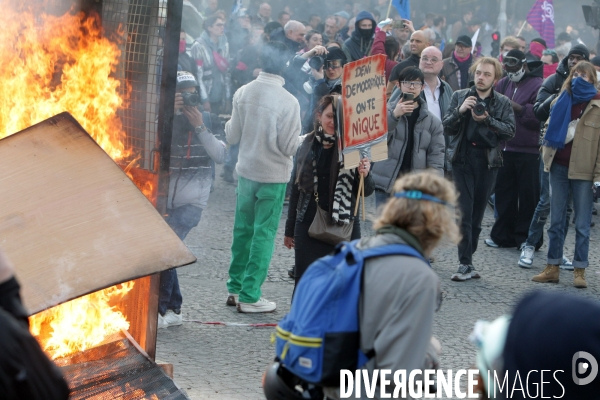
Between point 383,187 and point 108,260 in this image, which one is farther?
point 383,187

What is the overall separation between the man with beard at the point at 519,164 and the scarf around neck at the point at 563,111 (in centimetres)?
134

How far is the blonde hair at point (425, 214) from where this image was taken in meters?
2.97

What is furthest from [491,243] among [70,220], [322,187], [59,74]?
[70,220]

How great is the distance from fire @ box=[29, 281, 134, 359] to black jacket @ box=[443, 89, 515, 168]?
4.21m

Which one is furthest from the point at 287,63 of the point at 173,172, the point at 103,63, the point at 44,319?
the point at 44,319

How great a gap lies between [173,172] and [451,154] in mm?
3115

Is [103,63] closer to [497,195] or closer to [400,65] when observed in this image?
[400,65]

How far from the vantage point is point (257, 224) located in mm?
6754

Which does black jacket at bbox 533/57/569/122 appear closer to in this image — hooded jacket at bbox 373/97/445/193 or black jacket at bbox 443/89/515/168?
black jacket at bbox 443/89/515/168

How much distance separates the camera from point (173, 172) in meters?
6.35

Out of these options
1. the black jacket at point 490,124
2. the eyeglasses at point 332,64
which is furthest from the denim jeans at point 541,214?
the eyeglasses at point 332,64

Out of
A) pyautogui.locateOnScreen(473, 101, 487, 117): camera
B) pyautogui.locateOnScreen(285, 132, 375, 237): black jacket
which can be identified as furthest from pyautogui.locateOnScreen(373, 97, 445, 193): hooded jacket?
pyautogui.locateOnScreen(285, 132, 375, 237): black jacket

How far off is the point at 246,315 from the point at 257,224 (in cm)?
75

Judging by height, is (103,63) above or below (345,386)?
above
